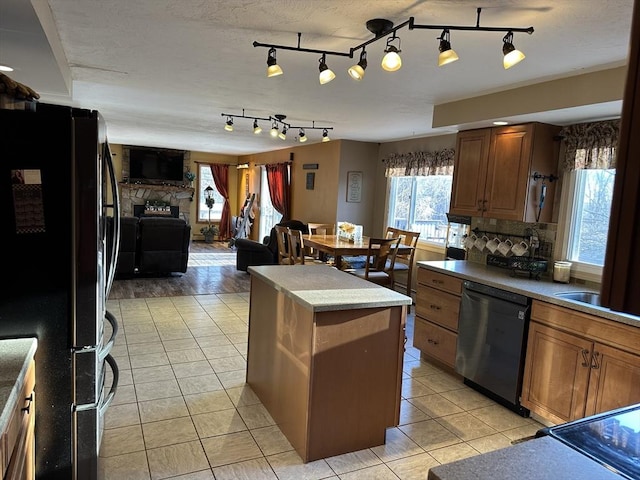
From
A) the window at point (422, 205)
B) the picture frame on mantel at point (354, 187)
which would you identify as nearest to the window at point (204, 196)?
the picture frame on mantel at point (354, 187)

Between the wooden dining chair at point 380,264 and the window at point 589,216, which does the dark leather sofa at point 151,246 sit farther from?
the window at point 589,216

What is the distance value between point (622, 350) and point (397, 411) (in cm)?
127

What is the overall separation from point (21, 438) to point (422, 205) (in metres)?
5.32

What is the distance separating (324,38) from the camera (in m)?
2.54

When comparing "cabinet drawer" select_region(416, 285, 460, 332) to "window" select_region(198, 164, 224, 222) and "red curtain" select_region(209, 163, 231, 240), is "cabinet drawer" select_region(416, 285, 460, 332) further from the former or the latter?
"window" select_region(198, 164, 224, 222)

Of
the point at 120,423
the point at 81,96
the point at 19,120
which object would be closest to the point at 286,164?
the point at 81,96

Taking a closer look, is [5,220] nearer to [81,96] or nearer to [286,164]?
[81,96]

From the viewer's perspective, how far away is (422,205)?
19.8 ft

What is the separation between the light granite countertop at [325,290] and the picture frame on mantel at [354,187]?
396 centimetres

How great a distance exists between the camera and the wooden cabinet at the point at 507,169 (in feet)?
11.4

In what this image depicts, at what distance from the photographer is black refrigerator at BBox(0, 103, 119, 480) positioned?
1.56m

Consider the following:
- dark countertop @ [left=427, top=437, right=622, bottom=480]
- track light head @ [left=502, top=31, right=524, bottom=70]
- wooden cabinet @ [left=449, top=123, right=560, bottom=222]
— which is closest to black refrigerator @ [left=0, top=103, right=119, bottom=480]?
dark countertop @ [left=427, top=437, right=622, bottom=480]

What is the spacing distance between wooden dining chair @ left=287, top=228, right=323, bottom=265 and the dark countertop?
4452 millimetres

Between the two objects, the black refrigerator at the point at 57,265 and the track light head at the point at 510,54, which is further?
the track light head at the point at 510,54
